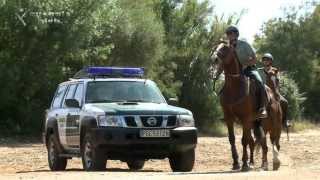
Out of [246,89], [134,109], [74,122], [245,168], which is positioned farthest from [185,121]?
[74,122]

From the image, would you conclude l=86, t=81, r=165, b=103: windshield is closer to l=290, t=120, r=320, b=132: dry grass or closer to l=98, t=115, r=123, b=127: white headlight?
l=98, t=115, r=123, b=127: white headlight

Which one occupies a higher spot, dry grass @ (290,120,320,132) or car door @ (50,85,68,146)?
car door @ (50,85,68,146)

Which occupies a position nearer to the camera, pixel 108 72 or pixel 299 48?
pixel 108 72

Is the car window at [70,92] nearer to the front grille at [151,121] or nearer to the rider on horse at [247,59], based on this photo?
the front grille at [151,121]

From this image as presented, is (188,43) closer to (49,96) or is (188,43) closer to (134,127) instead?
(49,96)

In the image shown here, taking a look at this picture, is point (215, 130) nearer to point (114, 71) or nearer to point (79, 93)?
point (114, 71)

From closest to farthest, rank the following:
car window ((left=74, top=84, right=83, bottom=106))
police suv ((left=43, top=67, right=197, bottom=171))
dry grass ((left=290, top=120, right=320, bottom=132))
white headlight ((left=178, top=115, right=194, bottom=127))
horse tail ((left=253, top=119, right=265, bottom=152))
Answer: police suv ((left=43, top=67, right=197, bottom=171))
white headlight ((left=178, top=115, right=194, bottom=127))
car window ((left=74, top=84, right=83, bottom=106))
horse tail ((left=253, top=119, right=265, bottom=152))
dry grass ((left=290, top=120, right=320, bottom=132))

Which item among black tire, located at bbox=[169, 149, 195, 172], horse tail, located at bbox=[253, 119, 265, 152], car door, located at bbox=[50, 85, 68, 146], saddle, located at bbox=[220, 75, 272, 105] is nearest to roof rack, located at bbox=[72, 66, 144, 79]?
car door, located at bbox=[50, 85, 68, 146]

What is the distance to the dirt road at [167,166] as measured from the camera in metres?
13.1

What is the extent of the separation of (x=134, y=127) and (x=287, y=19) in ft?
173

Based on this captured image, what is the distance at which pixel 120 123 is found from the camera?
48.9ft

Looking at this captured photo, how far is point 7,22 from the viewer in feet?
99.6

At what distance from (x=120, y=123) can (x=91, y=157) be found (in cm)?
88

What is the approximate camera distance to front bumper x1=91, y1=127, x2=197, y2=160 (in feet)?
48.6
